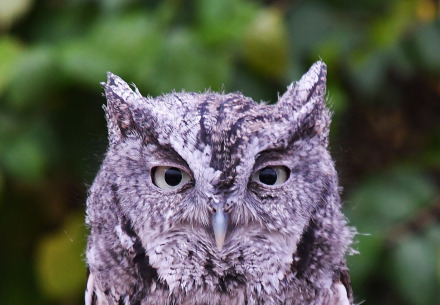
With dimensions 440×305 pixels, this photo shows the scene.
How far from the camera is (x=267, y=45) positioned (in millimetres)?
2693

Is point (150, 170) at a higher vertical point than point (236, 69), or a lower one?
lower

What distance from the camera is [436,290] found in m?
Answer: 2.84

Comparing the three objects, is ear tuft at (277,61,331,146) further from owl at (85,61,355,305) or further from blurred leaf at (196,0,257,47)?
blurred leaf at (196,0,257,47)

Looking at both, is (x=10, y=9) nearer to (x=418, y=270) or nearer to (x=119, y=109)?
(x=119, y=109)

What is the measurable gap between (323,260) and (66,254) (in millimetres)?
1380

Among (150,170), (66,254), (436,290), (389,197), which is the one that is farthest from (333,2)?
(150,170)

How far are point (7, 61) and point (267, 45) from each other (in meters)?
0.83

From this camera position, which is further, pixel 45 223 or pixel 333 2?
pixel 45 223

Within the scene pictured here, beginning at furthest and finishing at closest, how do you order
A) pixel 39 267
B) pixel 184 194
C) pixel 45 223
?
pixel 45 223
pixel 39 267
pixel 184 194

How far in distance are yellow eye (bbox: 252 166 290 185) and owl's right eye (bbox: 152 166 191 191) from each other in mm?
142

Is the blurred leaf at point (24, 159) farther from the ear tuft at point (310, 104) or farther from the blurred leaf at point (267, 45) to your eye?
the ear tuft at point (310, 104)

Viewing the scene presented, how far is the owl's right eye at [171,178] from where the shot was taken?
5.57ft

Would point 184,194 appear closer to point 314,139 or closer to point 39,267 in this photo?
point 314,139

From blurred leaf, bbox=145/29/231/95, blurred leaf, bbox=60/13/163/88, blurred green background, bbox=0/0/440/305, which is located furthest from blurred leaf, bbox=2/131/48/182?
blurred leaf, bbox=145/29/231/95
